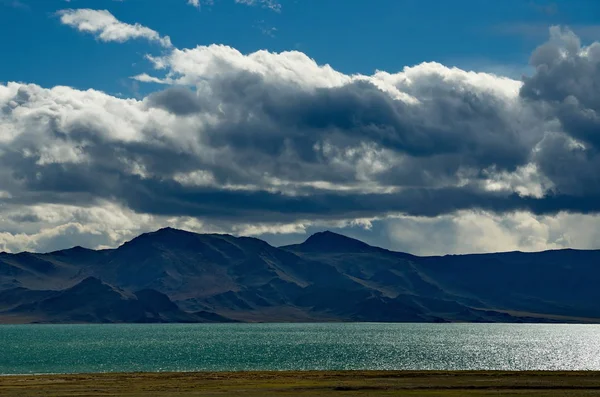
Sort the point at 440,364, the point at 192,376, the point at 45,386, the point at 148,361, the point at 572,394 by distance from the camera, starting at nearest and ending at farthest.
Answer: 1. the point at 572,394
2. the point at 45,386
3. the point at 192,376
4. the point at 440,364
5. the point at 148,361

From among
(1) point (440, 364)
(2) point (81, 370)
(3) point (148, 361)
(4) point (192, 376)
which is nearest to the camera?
(4) point (192, 376)

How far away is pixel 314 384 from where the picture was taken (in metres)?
115

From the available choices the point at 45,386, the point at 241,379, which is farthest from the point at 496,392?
the point at 45,386

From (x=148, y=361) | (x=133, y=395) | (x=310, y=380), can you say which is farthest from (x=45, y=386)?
(x=148, y=361)

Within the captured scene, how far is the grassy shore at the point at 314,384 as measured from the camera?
101 m

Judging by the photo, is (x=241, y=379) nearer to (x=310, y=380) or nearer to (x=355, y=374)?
(x=310, y=380)

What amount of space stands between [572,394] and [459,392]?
44.0ft

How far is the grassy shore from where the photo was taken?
101 metres

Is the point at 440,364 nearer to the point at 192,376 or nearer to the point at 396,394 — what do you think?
the point at 192,376

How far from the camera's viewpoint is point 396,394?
99062 millimetres

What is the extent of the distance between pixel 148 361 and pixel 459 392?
380 feet

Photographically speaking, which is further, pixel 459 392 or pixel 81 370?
pixel 81 370

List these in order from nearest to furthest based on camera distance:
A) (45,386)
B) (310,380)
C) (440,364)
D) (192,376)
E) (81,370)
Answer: (45,386) < (310,380) < (192,376) < (81,370) < (440,364)

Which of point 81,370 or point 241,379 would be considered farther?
point 81,370
